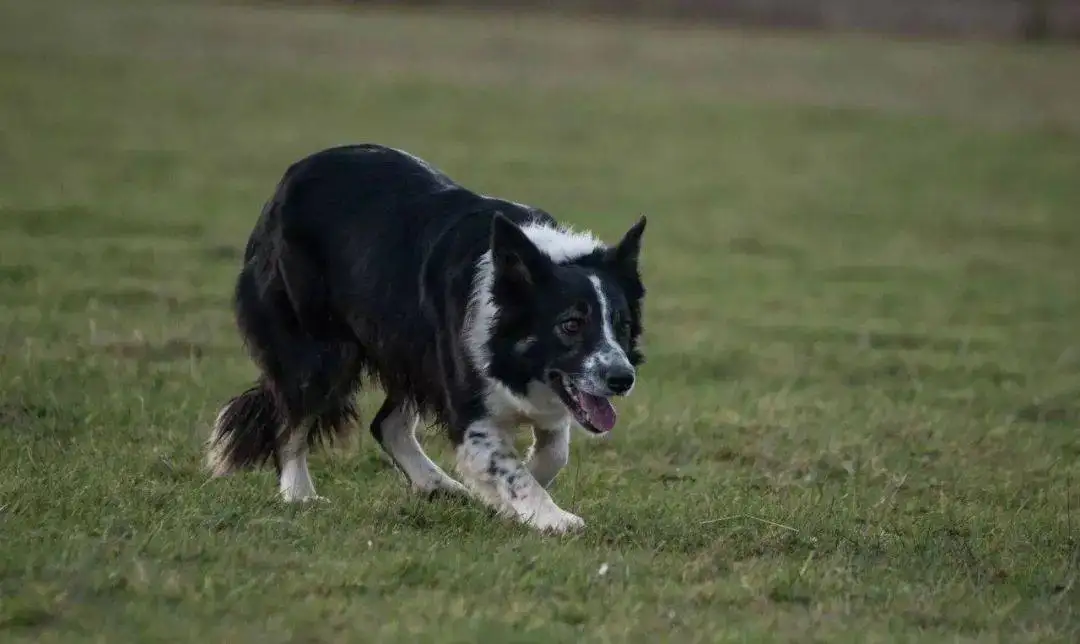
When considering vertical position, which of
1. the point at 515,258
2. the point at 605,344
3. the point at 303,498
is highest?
the point at 515,258

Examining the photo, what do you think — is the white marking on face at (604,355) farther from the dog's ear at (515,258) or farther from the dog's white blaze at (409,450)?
the dog's white blaze at (409,450)

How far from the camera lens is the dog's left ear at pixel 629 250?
7000 mm

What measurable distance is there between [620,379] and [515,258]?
2.22 ft

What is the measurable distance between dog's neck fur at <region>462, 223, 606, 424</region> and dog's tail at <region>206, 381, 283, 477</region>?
144 centimetres

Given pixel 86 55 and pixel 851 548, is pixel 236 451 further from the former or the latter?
pixel 86 55

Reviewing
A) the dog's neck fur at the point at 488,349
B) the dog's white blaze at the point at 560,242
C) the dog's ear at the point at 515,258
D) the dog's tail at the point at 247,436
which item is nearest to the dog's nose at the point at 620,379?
the dog's neck fur at the point at 488,349

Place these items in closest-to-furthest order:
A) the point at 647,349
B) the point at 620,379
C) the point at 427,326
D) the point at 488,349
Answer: the point at 620,379 < the point at 488,349 < the point at 427,326 < the point at 647,349

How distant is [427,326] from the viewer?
23.5ft

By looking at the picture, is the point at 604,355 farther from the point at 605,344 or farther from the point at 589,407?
the point at 589,407

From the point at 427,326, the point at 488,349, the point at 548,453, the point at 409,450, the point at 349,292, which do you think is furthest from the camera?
the point at 409,450

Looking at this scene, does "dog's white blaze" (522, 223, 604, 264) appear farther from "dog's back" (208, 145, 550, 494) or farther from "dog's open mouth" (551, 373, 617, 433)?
"dog's open mouth" (551, 373, 617, 433)

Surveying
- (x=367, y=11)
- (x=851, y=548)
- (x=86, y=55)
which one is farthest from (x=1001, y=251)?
(x=367, y=11)

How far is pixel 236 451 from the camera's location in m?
7.96

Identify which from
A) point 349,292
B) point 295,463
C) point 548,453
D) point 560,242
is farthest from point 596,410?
point 295,463
